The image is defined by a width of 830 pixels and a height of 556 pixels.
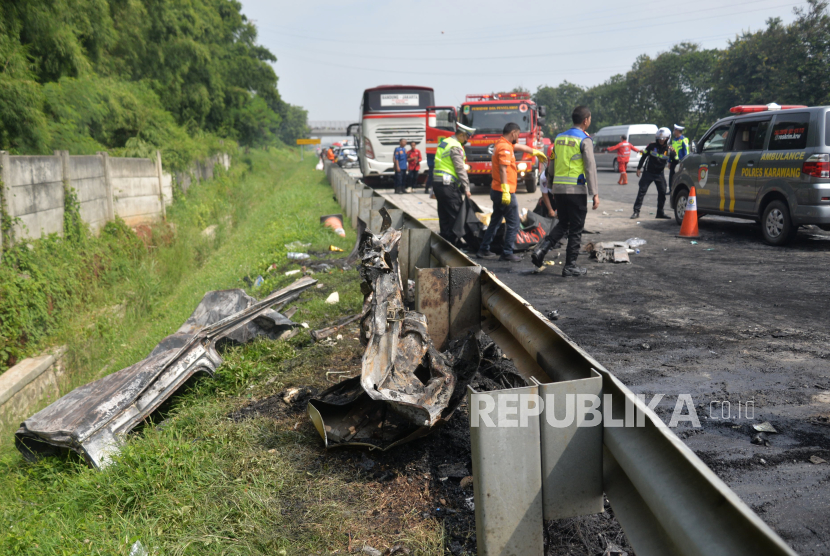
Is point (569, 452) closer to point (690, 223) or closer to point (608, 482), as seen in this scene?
point (608, 482)

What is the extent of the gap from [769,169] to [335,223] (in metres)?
8.42

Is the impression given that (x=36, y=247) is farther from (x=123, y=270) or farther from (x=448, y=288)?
(x=448, y=288)

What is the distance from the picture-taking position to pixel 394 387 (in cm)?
323

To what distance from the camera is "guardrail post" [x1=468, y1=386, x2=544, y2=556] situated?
2.16m

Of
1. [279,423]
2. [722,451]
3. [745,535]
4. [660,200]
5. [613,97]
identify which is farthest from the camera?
[613,97]

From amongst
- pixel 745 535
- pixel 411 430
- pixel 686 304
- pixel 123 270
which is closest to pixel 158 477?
pixel 411 430

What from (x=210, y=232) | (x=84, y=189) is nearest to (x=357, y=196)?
(x=84, y=189)

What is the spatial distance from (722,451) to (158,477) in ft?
9.88

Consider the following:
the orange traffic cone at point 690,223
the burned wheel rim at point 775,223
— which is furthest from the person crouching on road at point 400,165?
the burned wheel rim at point 775,223

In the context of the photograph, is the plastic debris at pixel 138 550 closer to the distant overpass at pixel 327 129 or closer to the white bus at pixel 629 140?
the white bus at pixel 629 140

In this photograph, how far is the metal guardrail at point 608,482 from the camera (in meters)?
1.49

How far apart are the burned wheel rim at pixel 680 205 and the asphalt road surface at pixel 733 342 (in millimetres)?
1817

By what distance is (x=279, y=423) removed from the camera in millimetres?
3898

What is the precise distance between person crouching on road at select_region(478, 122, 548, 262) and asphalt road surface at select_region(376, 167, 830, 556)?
47 centimetres
